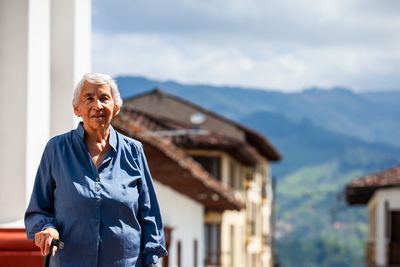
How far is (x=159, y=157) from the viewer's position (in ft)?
47.4

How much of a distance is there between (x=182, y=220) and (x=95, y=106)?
630 inches

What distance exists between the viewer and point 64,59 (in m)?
6.16

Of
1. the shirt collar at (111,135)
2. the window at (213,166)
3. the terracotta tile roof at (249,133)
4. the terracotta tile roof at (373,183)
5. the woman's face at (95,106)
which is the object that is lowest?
the shirt collar at (111,135)

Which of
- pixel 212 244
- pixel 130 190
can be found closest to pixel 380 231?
pixel 212 244

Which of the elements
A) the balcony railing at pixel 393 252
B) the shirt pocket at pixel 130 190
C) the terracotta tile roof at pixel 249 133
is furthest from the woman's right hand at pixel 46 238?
the terracotta tile roof at pixel 249 133

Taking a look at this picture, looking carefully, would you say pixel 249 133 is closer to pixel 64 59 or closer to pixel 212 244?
pixel 212 244

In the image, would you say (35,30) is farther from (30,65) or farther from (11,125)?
(11,125)

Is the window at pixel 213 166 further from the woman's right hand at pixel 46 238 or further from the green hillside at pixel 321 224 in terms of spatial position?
the green hillside at pixel 321 224

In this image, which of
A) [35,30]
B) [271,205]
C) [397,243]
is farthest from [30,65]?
[271,205]

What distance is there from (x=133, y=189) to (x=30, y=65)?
1950mm

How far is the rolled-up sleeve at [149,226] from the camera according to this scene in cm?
394

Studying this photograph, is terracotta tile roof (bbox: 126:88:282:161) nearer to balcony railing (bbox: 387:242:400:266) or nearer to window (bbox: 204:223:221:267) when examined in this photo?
window (bbox: 204:223:221:267)

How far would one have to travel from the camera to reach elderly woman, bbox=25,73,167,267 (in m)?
3.80

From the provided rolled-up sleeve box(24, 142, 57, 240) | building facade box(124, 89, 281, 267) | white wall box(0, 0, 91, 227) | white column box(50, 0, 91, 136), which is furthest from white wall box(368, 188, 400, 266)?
rolled-up sleeve box(24, 142, 57, 240)
